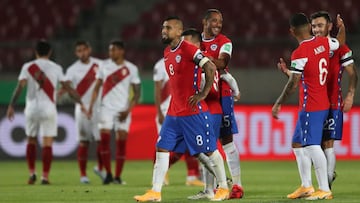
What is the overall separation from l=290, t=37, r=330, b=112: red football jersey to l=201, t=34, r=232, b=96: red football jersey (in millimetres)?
923

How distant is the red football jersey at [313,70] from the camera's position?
10.5 m

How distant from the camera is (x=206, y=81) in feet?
33.7

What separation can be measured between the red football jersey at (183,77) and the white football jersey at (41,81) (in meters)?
4.45

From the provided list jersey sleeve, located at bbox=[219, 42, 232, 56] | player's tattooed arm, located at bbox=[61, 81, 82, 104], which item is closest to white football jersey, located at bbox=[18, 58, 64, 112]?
player's tattooed arm, located at bbox=[61, 81, 82, 104]

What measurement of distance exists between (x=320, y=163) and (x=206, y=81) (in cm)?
151

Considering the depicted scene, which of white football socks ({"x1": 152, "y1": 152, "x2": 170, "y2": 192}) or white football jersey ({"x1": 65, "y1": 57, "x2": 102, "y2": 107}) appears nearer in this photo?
white football socks ({"x1": 152, "y1": 152, "x2": 170, "y2": 192})

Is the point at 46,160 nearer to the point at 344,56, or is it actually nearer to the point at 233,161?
the point at 233,161

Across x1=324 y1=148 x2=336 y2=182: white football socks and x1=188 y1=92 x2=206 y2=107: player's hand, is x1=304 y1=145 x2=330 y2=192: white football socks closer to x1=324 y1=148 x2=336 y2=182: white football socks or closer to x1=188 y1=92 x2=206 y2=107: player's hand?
x1=324 y1=148 x2=336 y2=182: white football socks

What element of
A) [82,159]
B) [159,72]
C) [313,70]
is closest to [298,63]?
[313,70]

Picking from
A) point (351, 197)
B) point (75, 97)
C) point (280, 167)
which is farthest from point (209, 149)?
point (280, 167)

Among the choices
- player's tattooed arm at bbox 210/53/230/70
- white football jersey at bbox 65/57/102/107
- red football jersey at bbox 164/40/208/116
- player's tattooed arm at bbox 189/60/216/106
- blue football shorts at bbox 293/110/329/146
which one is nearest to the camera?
player's tattooed arm at bbox 189/60/216/106

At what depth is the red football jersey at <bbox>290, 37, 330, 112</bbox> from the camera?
10523 mm

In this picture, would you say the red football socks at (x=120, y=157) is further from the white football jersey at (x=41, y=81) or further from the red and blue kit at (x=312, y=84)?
the red and blue kit at (x=312, y=84)

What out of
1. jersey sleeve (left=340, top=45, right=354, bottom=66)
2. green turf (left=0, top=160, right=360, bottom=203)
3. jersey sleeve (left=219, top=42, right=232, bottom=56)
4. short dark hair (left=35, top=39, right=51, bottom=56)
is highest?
short dark hair (left=35, top=39, right=51, bottom=56)
